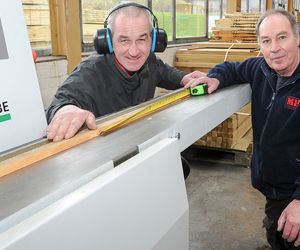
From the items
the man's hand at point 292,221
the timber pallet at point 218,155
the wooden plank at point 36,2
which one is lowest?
the timber pallet at point 218,155

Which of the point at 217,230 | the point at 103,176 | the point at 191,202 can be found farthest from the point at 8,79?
the point at 191,202

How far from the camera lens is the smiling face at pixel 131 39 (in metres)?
1.68

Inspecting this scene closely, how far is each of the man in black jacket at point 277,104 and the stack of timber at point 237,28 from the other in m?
3.18

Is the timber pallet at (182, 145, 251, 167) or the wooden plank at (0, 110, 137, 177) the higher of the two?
the wooden plank at (0, 110, 137, 177)

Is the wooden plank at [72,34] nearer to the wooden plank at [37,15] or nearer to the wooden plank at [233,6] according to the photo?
the wooden plank at [37,15]

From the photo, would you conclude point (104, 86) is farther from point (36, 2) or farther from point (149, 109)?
point (36, 2)

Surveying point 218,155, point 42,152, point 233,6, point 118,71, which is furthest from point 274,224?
point 233,6

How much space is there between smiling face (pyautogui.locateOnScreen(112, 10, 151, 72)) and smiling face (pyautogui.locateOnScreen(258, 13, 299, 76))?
0.64m

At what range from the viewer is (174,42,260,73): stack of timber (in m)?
4.41

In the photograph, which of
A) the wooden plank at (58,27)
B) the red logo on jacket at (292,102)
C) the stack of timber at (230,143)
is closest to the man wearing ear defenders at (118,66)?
the red logo on jacket at (292,102)

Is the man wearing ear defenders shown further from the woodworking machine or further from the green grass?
the green grass

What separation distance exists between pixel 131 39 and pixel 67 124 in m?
0.82

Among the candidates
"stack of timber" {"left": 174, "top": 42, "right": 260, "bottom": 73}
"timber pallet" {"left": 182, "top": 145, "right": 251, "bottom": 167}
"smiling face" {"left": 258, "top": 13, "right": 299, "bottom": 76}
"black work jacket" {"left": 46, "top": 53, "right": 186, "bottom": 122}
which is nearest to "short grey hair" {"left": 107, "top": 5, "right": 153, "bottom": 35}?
"black work jacket" {"left": 46, "top": 53, "right": 186, "bottom": 122}

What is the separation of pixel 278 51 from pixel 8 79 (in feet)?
4.58
